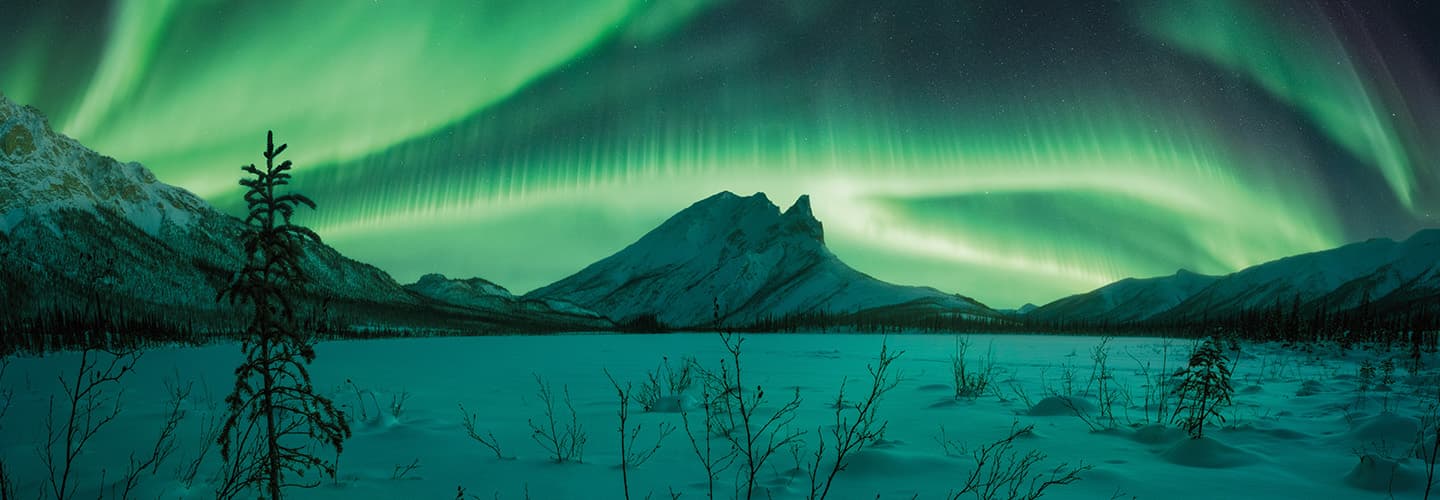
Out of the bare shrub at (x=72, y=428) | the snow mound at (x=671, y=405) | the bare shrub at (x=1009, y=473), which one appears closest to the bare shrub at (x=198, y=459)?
the bare shrub at (x=72, y=428)

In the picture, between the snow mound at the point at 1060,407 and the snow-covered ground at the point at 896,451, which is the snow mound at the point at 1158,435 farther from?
the snow mound at the point at 1060,407

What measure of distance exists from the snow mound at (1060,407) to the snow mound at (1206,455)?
3.21 metres

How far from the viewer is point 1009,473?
714 cm

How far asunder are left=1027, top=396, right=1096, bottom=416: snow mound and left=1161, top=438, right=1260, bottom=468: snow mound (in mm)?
3211

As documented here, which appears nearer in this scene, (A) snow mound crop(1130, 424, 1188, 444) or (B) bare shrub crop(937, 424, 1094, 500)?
(B) bare shrub crop(937, 424, 1094, 500)

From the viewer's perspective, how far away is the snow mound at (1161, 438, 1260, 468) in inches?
291

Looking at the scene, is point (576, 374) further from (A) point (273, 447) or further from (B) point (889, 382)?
(A) point (273, 447)

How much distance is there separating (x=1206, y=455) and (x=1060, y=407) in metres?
3.78

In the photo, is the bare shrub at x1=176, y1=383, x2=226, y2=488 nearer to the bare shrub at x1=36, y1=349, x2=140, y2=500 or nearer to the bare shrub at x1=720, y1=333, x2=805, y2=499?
the bare shrub at x1=36, y1=349, x2=140, y2=500

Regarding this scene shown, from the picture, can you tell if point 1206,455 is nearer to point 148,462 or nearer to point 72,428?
point 148,462

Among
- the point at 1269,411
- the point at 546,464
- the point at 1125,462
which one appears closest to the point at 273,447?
the point at 546,464

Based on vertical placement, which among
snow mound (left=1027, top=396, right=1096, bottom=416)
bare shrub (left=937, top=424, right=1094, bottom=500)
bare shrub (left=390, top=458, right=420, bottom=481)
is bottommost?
bare shrub (left=390, top=458, right=420, bottom=481)

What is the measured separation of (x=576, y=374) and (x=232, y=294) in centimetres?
1697

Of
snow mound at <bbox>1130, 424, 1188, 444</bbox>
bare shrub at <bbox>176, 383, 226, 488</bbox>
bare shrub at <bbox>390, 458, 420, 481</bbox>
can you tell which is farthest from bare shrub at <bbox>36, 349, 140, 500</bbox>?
snow mound at <bbox>1130, 424, 1188, 444</bbox>
